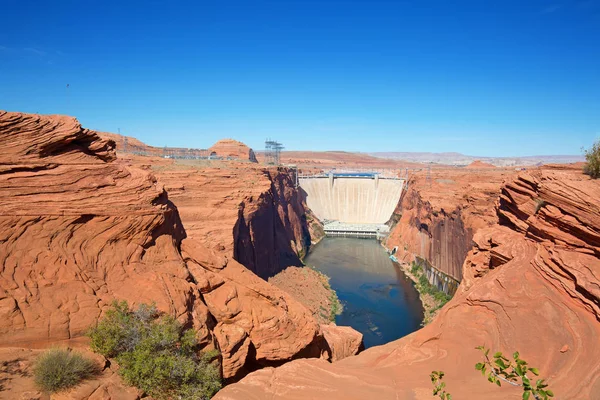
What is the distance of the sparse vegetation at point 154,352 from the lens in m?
8.46

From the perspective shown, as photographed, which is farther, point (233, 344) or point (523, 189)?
point (523, 189)

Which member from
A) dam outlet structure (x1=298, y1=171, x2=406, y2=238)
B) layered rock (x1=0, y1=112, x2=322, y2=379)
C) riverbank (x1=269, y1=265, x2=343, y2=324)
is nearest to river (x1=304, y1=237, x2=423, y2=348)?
riverbank (x1=269, y1=265, x2=343, y2=324)

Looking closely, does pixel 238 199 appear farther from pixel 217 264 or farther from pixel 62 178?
pixel 62 178

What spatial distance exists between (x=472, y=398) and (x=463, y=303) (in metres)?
5.13

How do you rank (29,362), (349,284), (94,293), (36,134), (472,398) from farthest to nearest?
(349,284) → (36,134) → (94,293) → (472,398) → (29,362)

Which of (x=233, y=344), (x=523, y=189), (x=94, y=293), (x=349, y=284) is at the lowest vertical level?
(x=349, y=284)

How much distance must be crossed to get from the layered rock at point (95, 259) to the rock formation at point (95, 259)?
0.03 meters

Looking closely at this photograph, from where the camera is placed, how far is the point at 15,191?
9703 millimetres

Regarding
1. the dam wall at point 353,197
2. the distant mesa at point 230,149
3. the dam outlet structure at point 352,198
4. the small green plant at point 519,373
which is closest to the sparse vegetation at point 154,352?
the small green plant at point 519,373

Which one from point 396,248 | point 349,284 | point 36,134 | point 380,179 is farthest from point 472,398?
point 380,179

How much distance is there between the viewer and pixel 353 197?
78875 millimetres

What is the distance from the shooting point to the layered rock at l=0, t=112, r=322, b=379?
891cm

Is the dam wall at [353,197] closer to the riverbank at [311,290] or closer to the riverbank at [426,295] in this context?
the riverbank at [426,295]

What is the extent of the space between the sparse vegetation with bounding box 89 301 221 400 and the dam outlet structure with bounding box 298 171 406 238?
207ft
